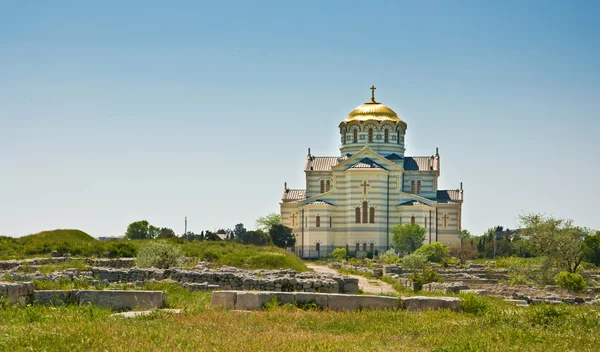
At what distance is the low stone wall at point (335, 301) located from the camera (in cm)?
1379

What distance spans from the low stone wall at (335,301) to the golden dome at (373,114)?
62.0m

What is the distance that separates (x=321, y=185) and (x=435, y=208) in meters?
13.9

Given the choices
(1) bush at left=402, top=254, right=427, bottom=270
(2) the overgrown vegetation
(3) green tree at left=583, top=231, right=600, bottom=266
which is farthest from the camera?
(3) green tree at left=583, top=231, right=600, bottom=266

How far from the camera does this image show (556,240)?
93.9ft

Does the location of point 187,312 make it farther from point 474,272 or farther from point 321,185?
point 321,185

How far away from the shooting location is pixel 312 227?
230ft

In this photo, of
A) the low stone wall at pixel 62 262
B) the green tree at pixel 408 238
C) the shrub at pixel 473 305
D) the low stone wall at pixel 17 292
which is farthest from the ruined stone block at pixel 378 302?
the green tree at pixel 408 238

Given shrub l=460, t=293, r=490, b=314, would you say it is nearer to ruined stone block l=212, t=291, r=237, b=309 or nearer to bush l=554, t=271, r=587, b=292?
ruined stone block l=212, t=291, r=237, b=309

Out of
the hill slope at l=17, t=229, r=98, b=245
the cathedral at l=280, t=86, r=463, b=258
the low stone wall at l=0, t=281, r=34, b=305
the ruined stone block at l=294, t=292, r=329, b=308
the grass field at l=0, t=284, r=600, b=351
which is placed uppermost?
the cathedral at l=280, t=86, r=463, b=258

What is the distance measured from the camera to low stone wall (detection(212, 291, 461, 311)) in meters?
13.8

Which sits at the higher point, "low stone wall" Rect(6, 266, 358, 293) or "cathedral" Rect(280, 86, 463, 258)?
"cathedral" Rect(280, 86, 463, 258)

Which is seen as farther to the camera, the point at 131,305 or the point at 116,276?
the point at 116,276

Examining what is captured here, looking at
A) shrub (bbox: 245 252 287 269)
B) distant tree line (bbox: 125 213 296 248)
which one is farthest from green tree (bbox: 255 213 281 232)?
shrub (bbox: 245 252 287 269)

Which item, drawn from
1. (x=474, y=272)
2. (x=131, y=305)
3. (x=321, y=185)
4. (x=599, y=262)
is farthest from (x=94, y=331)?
(x=321, y=185)
